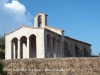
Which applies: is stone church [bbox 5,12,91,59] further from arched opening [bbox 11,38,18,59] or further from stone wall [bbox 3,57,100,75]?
stone wall [bbox 3,57,100,75]

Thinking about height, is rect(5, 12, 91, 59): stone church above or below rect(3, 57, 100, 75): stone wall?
above

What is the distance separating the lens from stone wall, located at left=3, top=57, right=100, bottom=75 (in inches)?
695

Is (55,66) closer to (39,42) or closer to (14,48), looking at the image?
(39,42)

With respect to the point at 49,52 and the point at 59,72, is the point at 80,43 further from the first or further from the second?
the point at 59,72

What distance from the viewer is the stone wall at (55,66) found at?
17.7m

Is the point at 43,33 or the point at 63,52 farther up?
the point at 43,33

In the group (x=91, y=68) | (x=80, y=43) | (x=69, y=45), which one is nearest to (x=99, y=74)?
(x=91, y=68)

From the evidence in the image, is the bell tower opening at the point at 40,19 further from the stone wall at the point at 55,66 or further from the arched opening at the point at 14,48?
the stone wall at the point at 55,66

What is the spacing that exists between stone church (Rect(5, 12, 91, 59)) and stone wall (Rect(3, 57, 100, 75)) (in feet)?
29.2

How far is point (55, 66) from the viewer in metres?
18.6

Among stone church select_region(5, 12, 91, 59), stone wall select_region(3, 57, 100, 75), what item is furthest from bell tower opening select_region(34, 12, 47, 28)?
stone wall select_region(3, 57, 100, 75)

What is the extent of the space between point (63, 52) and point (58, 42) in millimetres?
1605

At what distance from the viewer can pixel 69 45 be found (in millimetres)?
36844

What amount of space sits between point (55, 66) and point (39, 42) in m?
10.7
